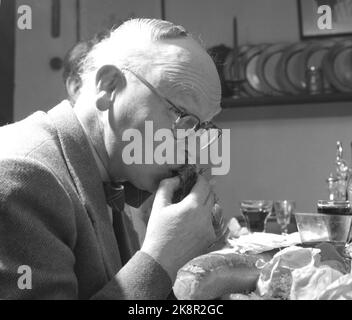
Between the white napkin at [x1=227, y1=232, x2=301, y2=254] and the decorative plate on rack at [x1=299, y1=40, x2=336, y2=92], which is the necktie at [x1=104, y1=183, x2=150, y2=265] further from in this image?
the decorative plate on rack at [x1=299, y1=40, x2=336, y2=92]

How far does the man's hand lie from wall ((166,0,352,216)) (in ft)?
5.80

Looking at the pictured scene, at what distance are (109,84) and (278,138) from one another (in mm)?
2037

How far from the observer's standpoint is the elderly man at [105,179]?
20.5 inches

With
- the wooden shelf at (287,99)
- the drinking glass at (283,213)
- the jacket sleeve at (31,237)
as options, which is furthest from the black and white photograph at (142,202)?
the wooden shelf at (287,99)

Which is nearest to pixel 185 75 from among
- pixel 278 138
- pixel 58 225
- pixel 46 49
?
pixel 58 225

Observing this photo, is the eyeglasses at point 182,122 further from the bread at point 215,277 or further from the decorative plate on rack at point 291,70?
the decorative plate on rack at point 291,70

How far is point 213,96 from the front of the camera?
726mm

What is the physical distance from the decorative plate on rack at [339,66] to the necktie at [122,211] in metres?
1.95

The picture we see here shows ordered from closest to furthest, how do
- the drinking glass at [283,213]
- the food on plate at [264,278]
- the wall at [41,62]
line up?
1. the food on plate at [264,278]
2. the drinking glass at [283,213]
3. the wall at [41,62]

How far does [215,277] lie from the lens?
489 mm

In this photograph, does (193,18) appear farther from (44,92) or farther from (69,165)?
(69,165)

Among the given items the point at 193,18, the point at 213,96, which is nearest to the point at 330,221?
the point at 213,96
